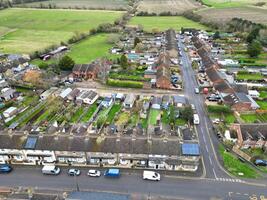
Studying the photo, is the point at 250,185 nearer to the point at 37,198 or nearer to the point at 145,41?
the point at 37,198

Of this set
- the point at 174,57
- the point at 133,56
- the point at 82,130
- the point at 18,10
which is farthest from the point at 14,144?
the point at 18,10

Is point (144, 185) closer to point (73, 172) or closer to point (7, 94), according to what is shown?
point (73, 172)

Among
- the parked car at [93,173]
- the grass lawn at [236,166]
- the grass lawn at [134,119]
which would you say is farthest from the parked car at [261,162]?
the parked car at [93,173]

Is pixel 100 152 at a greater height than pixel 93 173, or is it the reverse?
pixel 100 152

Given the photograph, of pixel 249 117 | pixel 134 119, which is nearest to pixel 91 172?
pixel 134 119

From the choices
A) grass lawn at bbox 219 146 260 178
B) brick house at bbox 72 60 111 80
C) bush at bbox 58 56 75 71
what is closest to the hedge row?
brick house at bbox 72 60 111 80

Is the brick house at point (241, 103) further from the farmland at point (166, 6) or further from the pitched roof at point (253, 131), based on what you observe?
the farmland at point (166, 6)

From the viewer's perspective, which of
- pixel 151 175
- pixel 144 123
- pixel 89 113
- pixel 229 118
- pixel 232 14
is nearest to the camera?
pixel 151 175
